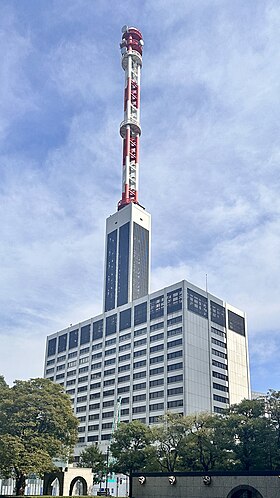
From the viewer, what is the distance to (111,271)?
151 metres

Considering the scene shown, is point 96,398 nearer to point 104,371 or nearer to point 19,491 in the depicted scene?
point 104,371

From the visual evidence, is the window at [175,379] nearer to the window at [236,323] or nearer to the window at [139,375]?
the window at [139,375]

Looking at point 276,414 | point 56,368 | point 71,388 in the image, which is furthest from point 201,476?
point 56,368

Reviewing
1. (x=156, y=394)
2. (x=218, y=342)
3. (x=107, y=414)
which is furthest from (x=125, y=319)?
(x=156, y=394)

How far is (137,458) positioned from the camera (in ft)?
204

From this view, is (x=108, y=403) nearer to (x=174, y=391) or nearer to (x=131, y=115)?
(x=174, y=391)

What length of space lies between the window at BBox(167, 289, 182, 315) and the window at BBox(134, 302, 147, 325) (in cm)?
912

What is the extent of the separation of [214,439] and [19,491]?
2217cm

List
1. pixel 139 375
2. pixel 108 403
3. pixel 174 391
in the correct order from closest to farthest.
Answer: pixel 174 391, pixel 139 375, pixel 108 403

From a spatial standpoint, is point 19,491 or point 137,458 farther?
point 137,458

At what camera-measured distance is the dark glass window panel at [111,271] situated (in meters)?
147

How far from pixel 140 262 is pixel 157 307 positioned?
35.6m

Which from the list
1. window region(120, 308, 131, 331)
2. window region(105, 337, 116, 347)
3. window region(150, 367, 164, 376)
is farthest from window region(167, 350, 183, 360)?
window region(105, 337, 116, 347)

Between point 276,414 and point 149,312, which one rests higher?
point 149,312
